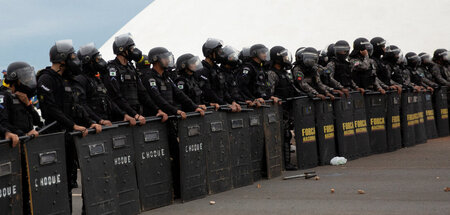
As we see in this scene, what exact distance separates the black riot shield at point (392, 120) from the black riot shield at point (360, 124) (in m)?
1.08

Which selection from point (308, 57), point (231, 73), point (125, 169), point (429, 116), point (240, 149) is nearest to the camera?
point (125, 169)

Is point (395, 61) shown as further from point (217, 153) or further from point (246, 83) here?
point (217, 153)

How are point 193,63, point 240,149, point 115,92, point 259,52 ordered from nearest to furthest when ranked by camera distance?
point 115,92 < point 240,149 < point 193,63 < point 259,52

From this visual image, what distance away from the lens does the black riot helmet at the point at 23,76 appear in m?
9.20

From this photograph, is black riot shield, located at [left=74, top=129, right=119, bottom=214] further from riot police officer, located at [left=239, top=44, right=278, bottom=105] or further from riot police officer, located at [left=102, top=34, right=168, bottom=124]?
riot police officer, located at [left=239, top=44, right=278, bottom=105]

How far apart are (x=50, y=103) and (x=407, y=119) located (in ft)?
35.1

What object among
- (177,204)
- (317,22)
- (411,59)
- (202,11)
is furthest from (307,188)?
(202,11)

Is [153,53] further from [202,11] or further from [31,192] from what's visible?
[202,11]

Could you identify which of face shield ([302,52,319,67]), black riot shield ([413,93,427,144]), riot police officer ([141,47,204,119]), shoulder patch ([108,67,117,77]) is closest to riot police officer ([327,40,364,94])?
face shield ([302,52,319,67])

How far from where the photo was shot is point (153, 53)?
1141 centimetres

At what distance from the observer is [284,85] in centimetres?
1487

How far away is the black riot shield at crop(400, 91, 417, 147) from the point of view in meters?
17.5

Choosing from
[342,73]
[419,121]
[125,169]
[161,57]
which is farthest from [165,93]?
[419,121]

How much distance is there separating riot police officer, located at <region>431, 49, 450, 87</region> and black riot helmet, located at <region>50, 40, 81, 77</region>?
14601 millimetres
